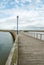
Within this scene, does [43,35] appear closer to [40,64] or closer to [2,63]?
[2,63]

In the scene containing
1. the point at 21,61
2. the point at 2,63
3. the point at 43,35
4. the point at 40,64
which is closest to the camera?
the point at 40,64

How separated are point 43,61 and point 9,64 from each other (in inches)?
145

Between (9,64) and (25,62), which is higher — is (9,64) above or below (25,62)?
above

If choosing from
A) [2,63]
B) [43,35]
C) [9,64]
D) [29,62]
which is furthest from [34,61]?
[43,35]

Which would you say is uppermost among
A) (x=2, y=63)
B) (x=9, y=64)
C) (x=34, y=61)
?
(x=9, y=64)

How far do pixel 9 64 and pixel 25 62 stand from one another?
125 inches

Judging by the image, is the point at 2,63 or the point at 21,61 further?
the point at 2,63

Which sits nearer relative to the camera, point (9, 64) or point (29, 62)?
point (9, 64)

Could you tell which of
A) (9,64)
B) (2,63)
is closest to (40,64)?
(9,64)

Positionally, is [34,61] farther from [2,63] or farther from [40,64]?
[2,63]

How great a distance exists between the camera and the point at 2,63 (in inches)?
551

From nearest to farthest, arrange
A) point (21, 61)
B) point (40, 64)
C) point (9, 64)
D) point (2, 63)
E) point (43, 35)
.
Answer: point (9, 64) < point (40, 64) < point (21, 61) < point (2, 63) < point (43, 35)

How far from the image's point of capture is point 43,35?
2252cm

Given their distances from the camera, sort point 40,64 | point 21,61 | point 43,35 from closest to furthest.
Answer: point 40,64, point 21,61, point 43,35
